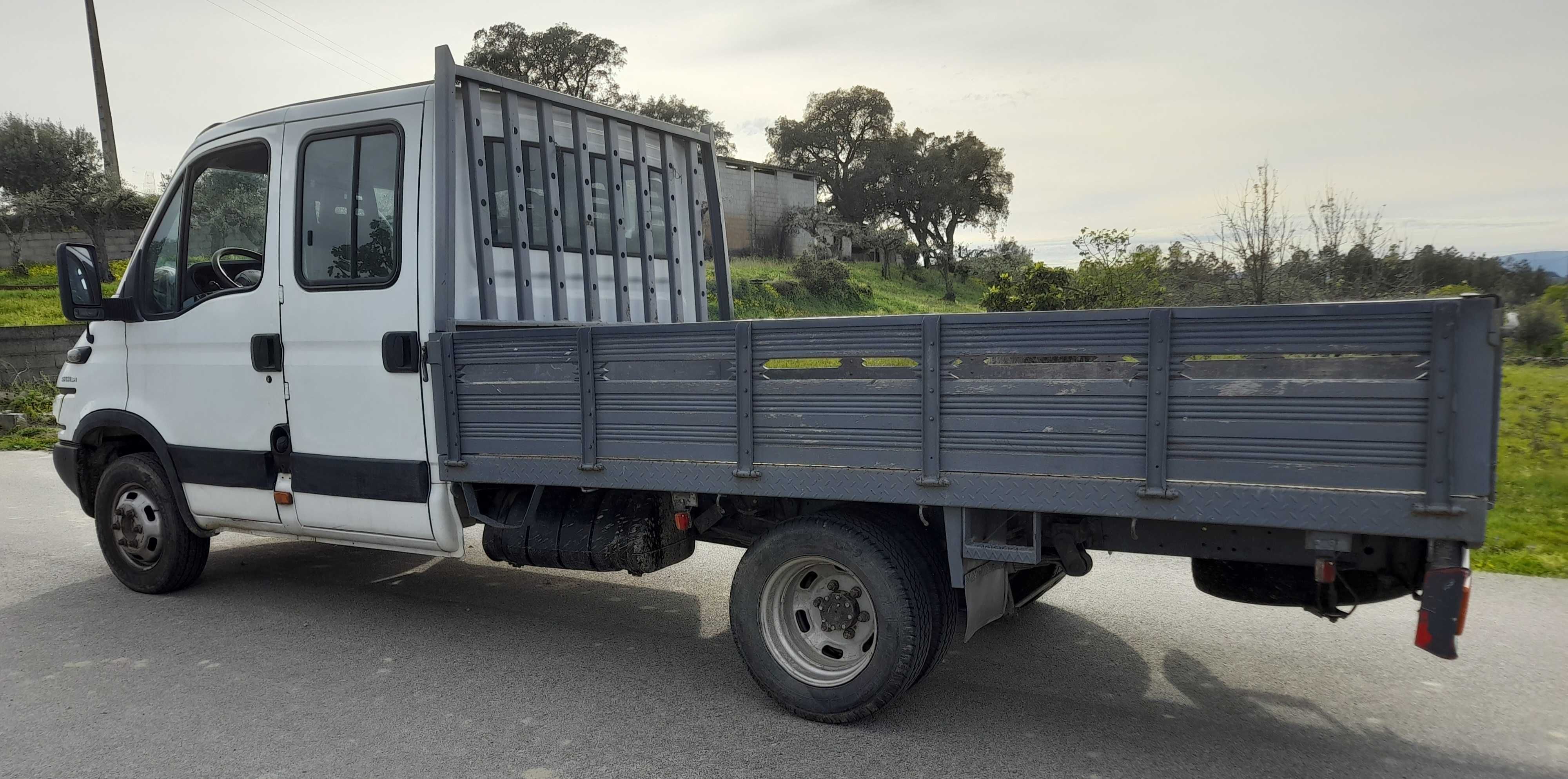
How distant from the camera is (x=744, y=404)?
3904mm

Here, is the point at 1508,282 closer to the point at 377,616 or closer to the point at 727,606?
the point at 727,606

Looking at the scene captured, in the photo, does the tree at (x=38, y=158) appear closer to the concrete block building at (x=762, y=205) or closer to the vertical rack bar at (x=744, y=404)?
the concrete block building at (x=762, y=205)

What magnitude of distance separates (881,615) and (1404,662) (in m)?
2.57

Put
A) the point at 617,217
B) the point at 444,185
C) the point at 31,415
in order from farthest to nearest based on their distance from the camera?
the point at 31,415 → the point at 617,217 → the point at 444,185

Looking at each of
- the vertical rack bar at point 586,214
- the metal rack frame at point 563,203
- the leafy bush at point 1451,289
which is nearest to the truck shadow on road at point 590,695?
the metal rack frame at point 563,203

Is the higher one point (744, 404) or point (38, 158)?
point (38, 158)

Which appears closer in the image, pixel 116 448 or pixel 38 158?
pixel 116 448

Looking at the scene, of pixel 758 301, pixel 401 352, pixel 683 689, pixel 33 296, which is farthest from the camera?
pixel 758 301

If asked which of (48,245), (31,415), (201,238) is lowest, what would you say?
(31,415)

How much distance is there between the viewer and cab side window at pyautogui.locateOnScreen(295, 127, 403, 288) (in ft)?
15.7

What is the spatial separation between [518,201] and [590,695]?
7.79 ft

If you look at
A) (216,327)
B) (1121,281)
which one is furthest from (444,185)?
(1121,281)

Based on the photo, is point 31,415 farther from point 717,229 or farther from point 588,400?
point 588,400

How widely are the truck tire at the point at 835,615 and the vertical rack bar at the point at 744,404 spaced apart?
1.05 feet
